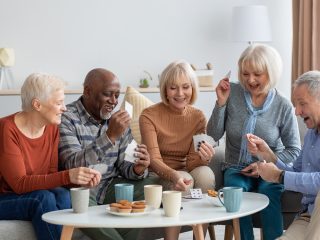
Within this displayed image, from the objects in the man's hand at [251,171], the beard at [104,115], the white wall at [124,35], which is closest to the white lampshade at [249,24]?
the white wall at [124,35]

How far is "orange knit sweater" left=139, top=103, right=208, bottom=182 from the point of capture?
3.55m

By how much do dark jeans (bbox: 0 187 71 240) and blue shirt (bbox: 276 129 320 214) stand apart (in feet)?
3.27

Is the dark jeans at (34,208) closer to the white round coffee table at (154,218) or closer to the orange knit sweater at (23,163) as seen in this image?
the orange knit sweater at (23,163)

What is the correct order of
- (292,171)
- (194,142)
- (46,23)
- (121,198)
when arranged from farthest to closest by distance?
(46,23) < (194,142) < (292,171) < (121,198)

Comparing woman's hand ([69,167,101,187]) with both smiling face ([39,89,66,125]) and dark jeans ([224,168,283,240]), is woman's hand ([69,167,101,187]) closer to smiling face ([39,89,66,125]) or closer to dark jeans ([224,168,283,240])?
smiling face ([39,89,66,125])

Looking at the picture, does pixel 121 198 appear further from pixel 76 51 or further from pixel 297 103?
pixel 76 51

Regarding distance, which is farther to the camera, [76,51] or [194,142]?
[76,51]

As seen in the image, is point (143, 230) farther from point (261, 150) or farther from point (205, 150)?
point (261, 150)

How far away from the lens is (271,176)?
288 cm

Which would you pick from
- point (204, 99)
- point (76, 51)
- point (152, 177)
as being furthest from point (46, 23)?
point (152, 177)

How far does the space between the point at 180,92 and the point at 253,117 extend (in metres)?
0.40

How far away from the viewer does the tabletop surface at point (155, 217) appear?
2477mm

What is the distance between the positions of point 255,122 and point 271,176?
2.21 ft

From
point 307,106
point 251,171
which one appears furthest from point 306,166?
point 251,171
